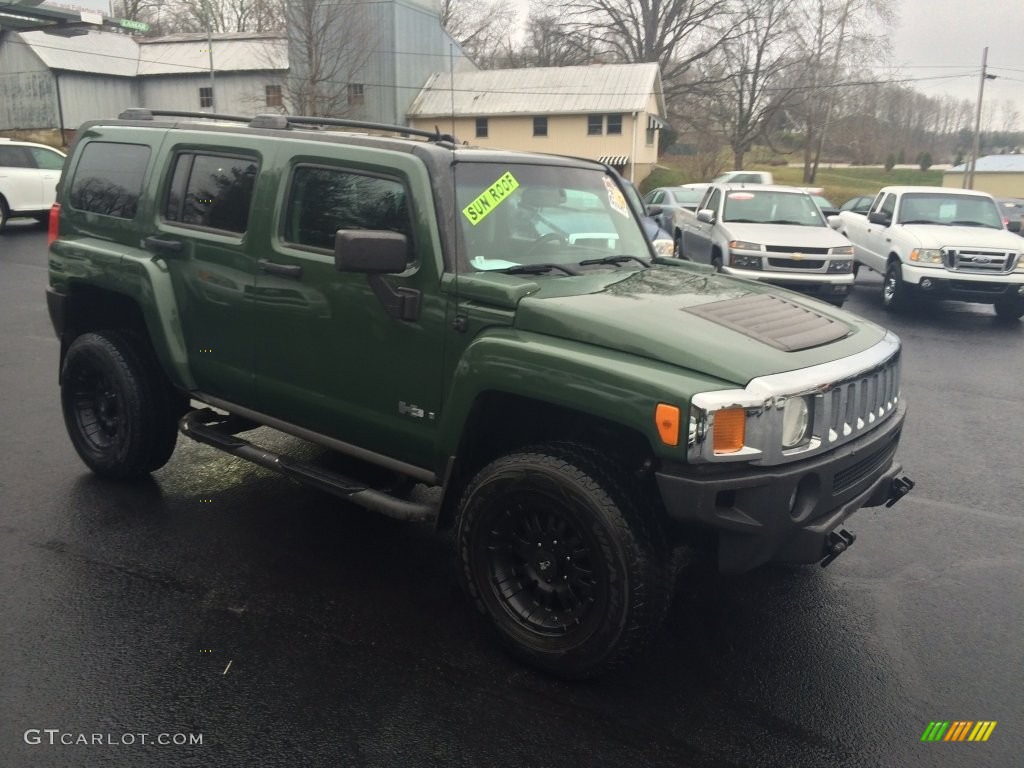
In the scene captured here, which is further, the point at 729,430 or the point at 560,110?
the point at 560,110

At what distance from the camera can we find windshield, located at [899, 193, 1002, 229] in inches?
513

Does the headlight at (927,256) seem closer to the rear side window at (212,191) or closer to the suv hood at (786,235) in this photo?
the suv hood at (786,235)

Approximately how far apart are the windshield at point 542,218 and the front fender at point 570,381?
518mm

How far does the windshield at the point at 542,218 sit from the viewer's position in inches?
150

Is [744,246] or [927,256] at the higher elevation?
[744,246]

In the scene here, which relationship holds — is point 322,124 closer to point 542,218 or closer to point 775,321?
point 542,218

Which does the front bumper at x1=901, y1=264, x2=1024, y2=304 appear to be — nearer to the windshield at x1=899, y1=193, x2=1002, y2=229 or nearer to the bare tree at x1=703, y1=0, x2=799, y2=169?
the windshield at x1=899, y1=193, x2=1002, y2=229

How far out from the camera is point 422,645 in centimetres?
358

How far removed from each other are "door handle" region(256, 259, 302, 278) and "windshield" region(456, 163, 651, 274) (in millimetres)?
880

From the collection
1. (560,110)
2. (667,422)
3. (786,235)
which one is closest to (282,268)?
(667,422)

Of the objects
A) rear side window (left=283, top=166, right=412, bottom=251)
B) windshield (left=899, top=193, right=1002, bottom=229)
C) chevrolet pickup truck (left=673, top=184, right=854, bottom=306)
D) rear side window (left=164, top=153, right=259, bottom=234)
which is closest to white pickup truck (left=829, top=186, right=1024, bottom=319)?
windshield (left=899, top=193, right=1002, bottom=229)

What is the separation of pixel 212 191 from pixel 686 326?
8.77 ft

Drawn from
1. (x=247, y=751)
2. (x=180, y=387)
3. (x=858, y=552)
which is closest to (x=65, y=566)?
(x=180, y=387)

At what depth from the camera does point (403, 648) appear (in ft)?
11.7
